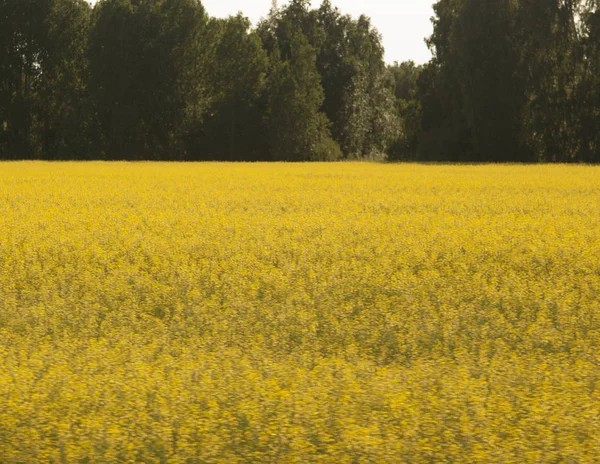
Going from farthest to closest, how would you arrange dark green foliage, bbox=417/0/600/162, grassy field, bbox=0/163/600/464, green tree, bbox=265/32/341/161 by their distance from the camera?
green tree, bbox=265/32/341/161, dark green foliage, bbox=417/0/600/162, grassy field, bbox=0/163/600/464

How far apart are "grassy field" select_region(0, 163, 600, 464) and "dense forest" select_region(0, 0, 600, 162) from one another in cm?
3636

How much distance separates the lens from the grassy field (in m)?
4.86

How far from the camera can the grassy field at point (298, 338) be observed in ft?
15.9

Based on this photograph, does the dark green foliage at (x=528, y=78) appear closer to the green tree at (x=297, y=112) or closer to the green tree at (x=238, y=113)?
the green tree at (x=297, y=112)

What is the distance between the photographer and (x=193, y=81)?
2255 inches

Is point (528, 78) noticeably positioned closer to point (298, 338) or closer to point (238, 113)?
point (238, 113)

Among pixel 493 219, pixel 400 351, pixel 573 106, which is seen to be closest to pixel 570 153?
pixel 573 106

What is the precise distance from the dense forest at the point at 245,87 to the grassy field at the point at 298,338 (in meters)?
36.4

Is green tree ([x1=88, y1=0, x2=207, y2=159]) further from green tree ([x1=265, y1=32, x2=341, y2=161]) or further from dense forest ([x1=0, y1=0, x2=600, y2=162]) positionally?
green tree ([x1=265, y1=32, x2=341, y2=161])

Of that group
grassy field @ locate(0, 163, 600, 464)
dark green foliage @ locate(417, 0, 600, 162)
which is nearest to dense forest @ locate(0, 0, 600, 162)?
dark green foliage @ locate(417, 0, 600, 162)

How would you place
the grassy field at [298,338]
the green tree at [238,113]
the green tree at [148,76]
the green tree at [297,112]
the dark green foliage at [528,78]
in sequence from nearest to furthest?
the grassy field at [298,338], the dark green foliage at [528,78], the green tree at [297,112], the green tree at [148,76], the green tree at [238,113]

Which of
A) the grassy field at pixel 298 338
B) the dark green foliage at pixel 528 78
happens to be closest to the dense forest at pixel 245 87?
the dark green foliage at pixel 528 78

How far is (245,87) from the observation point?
5697 cm

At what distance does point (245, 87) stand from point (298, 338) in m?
50.3
